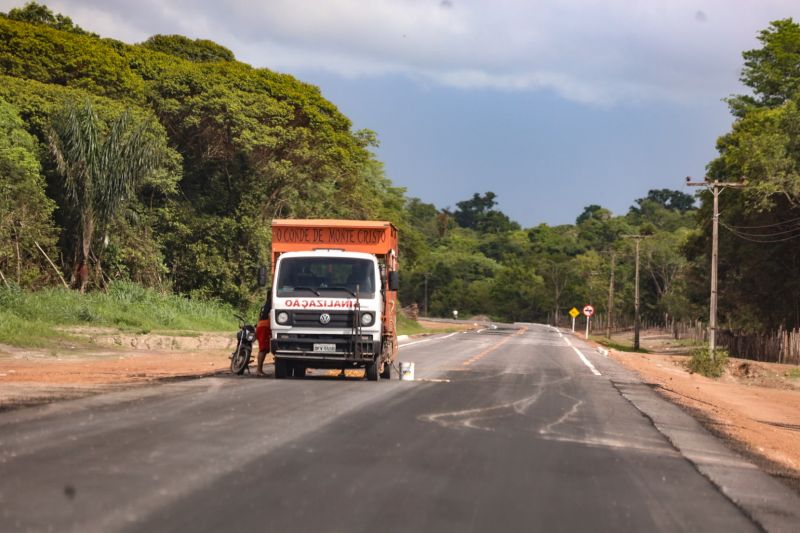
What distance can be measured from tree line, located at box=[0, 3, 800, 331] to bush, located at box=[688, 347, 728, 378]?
324 inches

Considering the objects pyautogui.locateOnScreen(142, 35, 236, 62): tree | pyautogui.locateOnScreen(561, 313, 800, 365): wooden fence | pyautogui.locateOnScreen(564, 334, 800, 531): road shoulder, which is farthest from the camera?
pyautogui.locateOnScreen(142, 35, 236, 62): tree

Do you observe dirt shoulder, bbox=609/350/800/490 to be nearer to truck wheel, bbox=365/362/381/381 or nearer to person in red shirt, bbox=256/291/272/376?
truck wheel, bbox=365/362/381/381

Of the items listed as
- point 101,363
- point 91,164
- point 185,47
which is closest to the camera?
point 101,363

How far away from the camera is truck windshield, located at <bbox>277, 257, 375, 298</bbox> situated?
1947cm

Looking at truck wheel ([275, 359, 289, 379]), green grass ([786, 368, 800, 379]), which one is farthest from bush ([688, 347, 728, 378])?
truck wheel ([275, 359, 289, 379])

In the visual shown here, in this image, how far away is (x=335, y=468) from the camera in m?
8.58

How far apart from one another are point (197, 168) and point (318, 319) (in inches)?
1273

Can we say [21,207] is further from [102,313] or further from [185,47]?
[185,47]

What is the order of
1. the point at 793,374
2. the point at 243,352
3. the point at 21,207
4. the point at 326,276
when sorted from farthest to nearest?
the point at 793,374 < the point at 21,207 < the point at 243,352 < the point at 326,276

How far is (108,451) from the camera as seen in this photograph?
886 centimetres

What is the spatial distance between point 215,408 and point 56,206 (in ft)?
89.5

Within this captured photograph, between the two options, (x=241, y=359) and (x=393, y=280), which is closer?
(x=393, y=280)

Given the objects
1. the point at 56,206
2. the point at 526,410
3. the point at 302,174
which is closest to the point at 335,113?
the point at 302,174

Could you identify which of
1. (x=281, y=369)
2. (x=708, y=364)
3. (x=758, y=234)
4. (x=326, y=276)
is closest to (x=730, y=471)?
(x=326, y=276)
